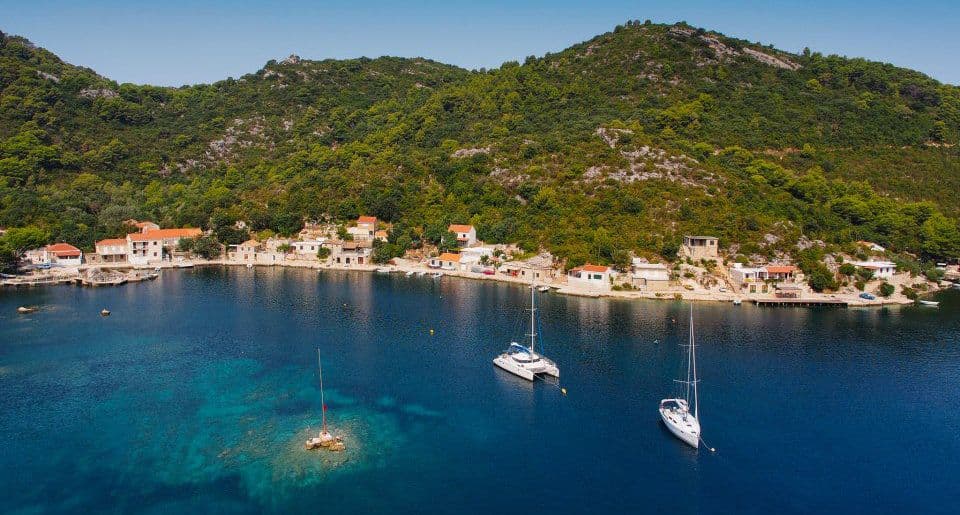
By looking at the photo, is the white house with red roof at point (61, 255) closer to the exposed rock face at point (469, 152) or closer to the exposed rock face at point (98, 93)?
the exposed rock face at point (469, 152)

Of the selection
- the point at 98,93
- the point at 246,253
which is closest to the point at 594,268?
the point at 246,253

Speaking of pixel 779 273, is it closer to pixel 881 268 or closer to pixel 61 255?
pixel 881 268

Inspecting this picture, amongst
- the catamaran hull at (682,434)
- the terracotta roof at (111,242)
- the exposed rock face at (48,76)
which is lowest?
the catamaran hull at (682,434)

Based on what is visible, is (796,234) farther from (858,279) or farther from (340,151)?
(340,151)

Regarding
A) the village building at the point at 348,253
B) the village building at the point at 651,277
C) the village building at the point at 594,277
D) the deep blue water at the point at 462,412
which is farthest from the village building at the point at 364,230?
the village building at the point at 651,277

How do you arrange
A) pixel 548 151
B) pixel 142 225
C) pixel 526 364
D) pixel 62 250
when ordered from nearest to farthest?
pixel 526 364 → pixel 62 250 → pixel 142 225 → pixel 548 151

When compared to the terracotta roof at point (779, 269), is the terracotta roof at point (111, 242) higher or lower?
higher
